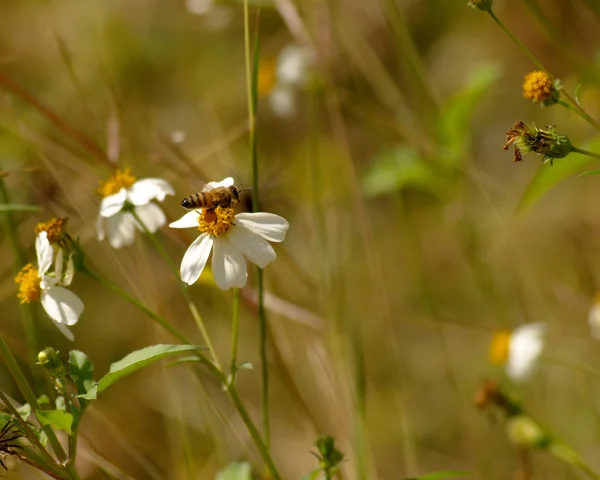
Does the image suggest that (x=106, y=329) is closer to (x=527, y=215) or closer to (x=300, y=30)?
(x=300, y=30)

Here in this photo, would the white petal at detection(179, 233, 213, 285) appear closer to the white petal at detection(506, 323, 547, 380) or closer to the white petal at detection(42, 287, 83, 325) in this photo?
the white petal at detection(42, 287, 83, 325)

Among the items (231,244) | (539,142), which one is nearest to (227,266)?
(231,244)

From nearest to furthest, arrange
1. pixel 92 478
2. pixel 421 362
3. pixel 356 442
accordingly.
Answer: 1. pixel 356 442
2. pixel 92 478
3. pixel 421 362

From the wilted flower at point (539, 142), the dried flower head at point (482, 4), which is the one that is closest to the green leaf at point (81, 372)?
the wilted flower at point (539, 142)

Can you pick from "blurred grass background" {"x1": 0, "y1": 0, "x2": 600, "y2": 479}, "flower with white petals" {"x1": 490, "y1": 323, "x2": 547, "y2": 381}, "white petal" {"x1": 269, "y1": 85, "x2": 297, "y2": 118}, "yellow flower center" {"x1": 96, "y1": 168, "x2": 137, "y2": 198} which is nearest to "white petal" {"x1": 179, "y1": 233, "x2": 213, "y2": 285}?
"yellow flower center" {"x1": 96, "y1": 168, "x2": 137, "y2": 198}

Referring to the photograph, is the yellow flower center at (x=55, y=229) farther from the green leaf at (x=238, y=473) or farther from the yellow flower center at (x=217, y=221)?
the green leaf at (x=238, y=473)

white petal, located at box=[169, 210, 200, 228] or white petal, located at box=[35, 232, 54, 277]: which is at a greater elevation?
white petal, located at box=[169, 210, 200, 228]

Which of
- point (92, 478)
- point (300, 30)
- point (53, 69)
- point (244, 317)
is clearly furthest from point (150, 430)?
point (53, 69)
